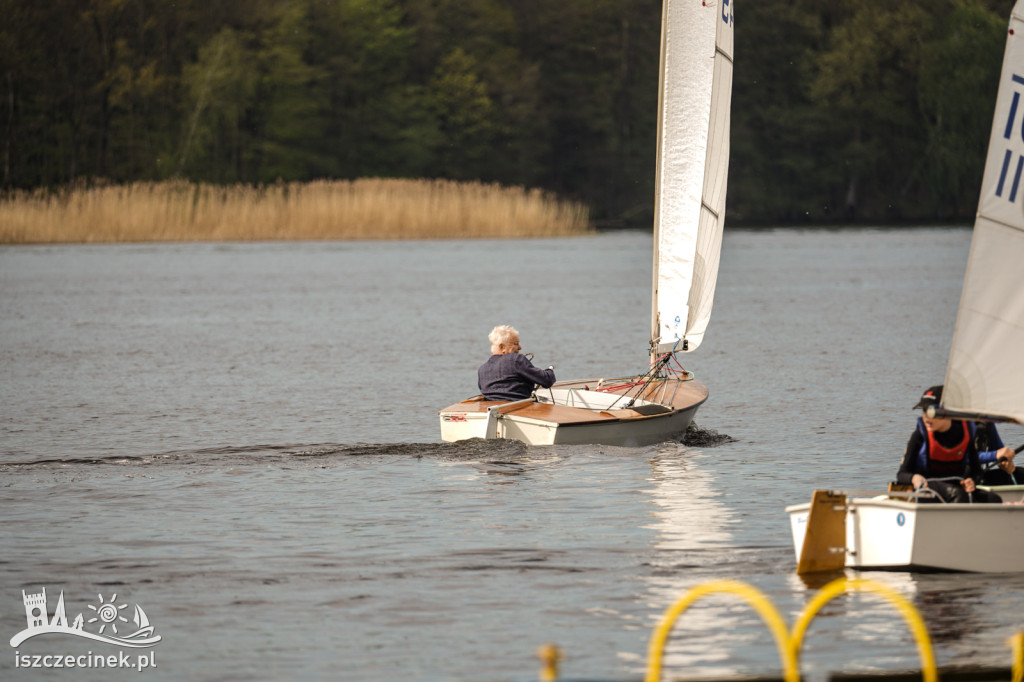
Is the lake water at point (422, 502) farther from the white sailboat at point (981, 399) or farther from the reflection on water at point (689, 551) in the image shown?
the white sailboat at point (981, 399)

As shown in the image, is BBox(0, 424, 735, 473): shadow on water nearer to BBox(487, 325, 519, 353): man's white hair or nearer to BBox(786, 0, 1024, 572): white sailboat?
BBox(487, 325, 519, 353): man's white hair

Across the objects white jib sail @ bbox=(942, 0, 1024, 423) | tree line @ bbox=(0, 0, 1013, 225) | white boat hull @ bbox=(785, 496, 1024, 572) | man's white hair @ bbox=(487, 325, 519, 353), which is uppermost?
tree line @ bbox=(0, 0, 1013, 225)

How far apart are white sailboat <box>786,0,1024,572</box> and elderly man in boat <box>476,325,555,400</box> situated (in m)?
5.50

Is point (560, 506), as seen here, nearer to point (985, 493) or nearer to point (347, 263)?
point (985, 493)

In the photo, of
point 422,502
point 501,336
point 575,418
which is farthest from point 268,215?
point 422,502

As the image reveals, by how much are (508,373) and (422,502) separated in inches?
90.7

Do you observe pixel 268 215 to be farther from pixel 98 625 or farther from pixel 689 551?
pixel 98 625

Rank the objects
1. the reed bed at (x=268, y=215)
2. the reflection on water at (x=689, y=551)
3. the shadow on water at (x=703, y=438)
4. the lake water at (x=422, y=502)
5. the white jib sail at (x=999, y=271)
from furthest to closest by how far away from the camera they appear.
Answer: the reed bed at (x=268, y=215) → the shadow on water at (x=703, y=438) → the white jib sail at (x=999, y=271) → the lake water at (x=422, y=502) → the reflection on water at (x=689, y=551)

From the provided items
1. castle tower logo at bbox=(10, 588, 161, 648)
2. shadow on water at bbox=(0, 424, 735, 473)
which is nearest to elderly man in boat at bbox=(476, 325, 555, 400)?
shadow on water at bbox=(0, 424, 735, 473)

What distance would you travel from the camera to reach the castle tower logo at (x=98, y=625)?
9820 millimetres

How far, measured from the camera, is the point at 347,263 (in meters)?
59.9

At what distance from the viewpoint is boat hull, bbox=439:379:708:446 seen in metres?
15.6

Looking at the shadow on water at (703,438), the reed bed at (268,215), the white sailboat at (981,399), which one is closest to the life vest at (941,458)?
the white sailboat at (981,399)

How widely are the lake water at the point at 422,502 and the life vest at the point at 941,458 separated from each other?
2.29 ft
